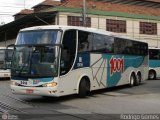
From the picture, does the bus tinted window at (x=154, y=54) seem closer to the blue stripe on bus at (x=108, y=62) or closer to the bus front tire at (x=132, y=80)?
the blue stripe on bus at (x=108, y=62)

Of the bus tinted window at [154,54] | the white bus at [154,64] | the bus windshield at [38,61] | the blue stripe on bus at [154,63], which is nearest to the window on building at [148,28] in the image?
the bus tinted window at [154,54]

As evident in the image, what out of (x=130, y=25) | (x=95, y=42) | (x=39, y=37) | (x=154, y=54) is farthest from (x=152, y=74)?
(x=130, y=25)

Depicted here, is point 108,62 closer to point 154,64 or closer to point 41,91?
point 41,91

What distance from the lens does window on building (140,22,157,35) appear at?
171 feet

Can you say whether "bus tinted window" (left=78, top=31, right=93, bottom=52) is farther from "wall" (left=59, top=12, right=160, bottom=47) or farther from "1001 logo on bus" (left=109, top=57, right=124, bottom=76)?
"wall" (left=59, top=12, right=160, bottom=47)

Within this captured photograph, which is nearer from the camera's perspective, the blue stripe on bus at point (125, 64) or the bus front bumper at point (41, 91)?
the bus front bumper at point (41, 91)

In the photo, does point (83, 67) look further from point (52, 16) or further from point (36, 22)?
point (36, 22)

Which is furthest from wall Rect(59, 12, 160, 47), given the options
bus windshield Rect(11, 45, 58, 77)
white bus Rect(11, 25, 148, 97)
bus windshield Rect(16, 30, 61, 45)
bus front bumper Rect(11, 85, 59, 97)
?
bus front bumper Rect(11, 85, 59, 97)

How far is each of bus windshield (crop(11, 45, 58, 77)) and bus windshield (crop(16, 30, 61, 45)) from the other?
288mm

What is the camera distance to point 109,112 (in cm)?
1388

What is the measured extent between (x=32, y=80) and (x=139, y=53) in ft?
37.5

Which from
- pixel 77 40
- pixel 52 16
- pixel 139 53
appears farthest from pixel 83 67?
pixel 52 16

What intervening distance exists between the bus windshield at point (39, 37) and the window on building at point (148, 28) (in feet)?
118

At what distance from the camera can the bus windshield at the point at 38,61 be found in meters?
16.3
